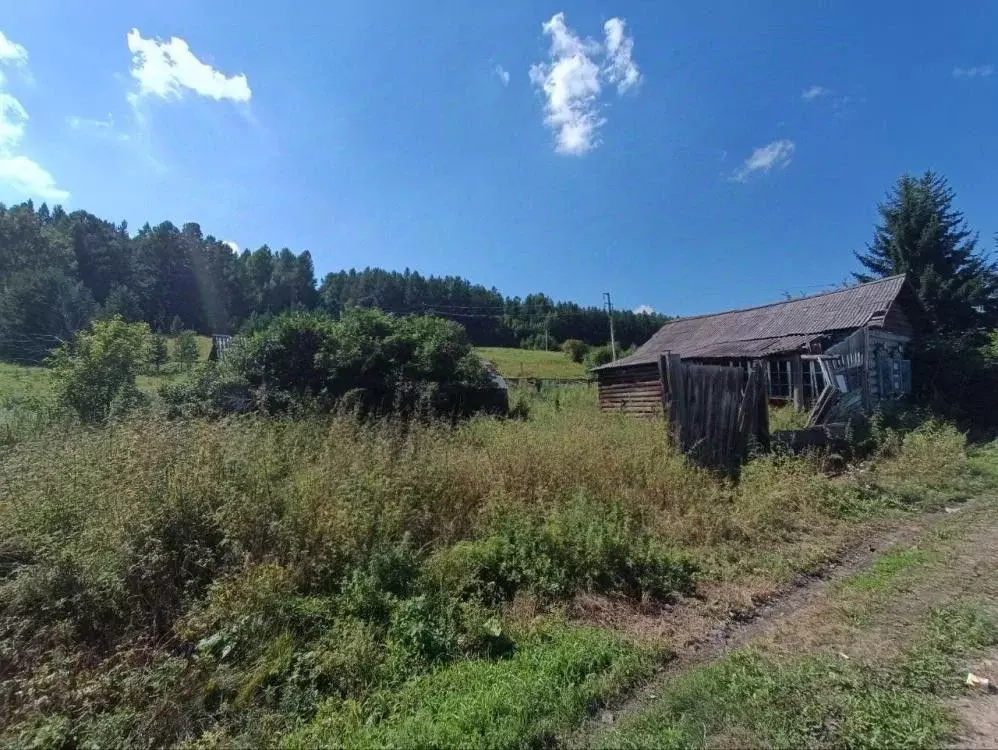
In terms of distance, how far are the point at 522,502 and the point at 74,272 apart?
221 feet

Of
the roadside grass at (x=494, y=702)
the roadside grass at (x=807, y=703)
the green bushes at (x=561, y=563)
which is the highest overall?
the green bushes at (x=561, y=563)

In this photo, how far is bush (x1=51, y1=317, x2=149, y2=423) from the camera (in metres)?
8.89

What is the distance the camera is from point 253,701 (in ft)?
8.66

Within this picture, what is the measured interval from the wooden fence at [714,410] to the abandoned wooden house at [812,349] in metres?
3.99

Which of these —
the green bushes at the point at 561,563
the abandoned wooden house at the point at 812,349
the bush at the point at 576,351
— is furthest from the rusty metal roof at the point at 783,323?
the bush at the point at 576,351

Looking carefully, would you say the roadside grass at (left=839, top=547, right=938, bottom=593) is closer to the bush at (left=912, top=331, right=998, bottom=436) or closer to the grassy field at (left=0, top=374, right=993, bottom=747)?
the grassy field at (left=0, top=374, right=993, bottom=747)

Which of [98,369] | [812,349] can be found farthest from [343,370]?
[812,349]

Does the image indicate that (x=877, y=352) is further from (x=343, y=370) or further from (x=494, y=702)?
(x=494, y=702)

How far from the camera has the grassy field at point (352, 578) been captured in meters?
2.55

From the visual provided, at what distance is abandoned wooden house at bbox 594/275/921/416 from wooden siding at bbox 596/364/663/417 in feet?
0.14

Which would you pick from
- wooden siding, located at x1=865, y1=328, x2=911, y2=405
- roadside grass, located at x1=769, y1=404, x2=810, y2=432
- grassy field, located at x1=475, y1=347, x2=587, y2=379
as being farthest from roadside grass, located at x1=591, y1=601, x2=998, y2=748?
grassy field, located at x1=475, y1=347, x2=587, y2=379

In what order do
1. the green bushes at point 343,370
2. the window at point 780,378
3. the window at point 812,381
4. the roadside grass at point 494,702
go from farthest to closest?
the window at point 780,378 < the window at point 812,381 < the green bushes at point 343,370 < the roadside grass at point 494,702

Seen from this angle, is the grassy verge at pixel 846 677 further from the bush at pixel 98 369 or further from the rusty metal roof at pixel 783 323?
the rusty metal roof at pixel 783 323

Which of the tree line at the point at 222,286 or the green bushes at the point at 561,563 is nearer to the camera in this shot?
the green bushes at the point at 561,563
